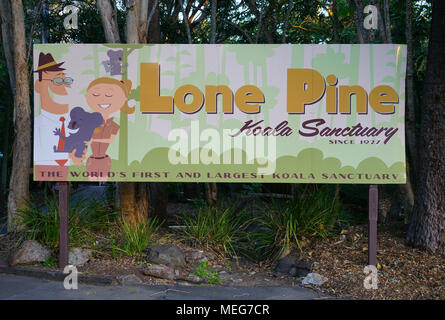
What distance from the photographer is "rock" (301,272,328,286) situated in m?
7.08

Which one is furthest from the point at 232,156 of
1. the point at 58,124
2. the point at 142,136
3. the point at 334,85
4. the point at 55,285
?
the point at 55,285

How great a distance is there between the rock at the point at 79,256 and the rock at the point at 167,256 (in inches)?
38.2

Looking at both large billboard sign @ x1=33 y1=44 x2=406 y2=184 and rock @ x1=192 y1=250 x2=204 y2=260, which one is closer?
large billboard sign @ x1=33 y1=44 x2=406 y2=184

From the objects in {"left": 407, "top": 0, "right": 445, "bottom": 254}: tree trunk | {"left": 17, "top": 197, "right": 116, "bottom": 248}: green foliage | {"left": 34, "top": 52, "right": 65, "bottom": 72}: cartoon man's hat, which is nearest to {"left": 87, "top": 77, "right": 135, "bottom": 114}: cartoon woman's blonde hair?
{"left": 34, "top": 52, "right": 65, "bottom": 72}: cartoon man's hat

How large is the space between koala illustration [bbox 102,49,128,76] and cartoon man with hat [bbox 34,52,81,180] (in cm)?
59

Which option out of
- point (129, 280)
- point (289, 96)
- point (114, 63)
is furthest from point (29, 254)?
point (289, 96)

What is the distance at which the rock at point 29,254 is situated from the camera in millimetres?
7695

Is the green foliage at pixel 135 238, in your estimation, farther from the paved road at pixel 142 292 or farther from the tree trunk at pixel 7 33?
the tree trunk at pixel 7 33

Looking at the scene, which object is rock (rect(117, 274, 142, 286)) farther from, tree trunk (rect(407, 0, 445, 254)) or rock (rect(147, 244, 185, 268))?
tree trunk (rect(407, 0, 445, 254))

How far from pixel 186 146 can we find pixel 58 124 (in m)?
1.95

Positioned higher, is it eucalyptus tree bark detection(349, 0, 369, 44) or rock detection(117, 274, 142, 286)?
eucalyptus tree bark detection(349, 0, 369, 44)

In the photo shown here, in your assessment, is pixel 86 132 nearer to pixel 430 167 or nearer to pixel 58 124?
pixel 58 124

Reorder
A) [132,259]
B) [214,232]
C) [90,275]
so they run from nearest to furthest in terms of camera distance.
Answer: [90,275] < [132,259] < [214,232]

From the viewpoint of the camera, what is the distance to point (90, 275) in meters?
7.25
